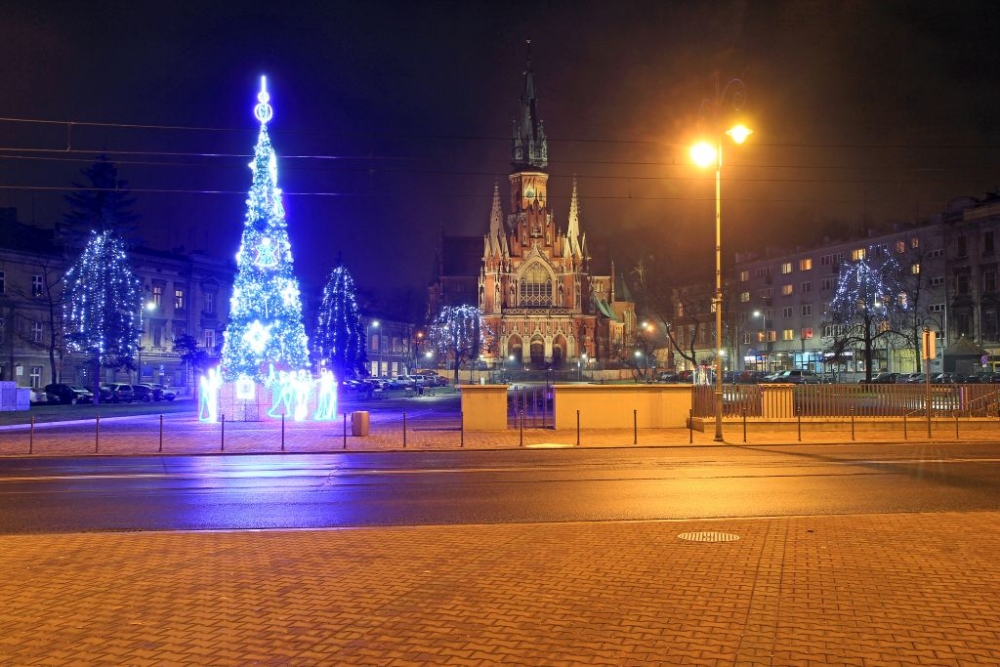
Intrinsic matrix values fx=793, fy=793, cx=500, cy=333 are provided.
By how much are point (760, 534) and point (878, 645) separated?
3.98 m

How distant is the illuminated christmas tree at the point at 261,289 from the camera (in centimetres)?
3369

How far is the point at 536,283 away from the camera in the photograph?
11131 centimetres

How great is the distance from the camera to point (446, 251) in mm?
129875

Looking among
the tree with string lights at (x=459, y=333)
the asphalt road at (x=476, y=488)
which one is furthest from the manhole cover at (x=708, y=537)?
the tree with string lights at (x=459, y=333)

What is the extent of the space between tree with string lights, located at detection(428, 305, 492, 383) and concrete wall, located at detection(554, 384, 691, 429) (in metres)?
66.2

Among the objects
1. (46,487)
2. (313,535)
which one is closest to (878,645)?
(313,535)

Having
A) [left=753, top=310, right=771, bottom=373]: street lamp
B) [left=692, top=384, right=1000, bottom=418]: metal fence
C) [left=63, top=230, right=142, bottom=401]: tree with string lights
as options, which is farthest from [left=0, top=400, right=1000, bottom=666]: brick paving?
[left=753, top=310, right=771, bottom=373]: street lamp

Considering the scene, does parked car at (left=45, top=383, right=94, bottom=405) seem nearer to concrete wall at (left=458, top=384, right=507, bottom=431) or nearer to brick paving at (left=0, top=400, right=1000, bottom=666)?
concrete wall at (left=458, top=384, right=507, bottom=431)

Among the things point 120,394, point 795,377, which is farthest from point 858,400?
point 120,394

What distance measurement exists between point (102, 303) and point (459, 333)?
51590 mm

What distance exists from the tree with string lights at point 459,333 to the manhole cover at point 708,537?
→ 84.8 meters

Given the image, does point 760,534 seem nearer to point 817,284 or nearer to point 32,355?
point 32,355

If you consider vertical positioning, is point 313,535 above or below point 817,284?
below

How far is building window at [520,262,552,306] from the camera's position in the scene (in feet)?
364
